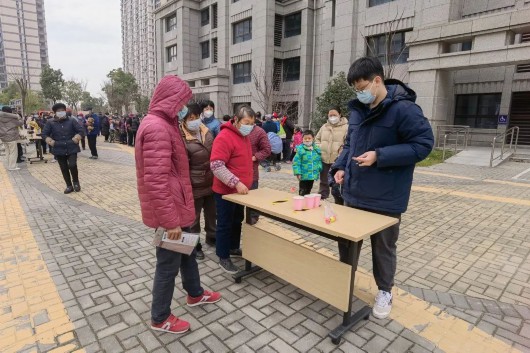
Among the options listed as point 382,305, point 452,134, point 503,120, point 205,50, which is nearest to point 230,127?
point 382,305

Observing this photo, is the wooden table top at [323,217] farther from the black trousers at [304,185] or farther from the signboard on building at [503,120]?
the signboard on building at [503,120]

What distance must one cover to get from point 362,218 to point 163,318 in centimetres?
183

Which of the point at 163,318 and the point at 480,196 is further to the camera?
the point at 480,196

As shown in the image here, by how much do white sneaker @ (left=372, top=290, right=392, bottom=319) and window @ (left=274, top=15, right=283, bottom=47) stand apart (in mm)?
25827

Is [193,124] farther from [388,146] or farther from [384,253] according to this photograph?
[384,253]

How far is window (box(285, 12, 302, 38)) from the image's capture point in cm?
2525

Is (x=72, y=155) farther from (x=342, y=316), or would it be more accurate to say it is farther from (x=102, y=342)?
(x=342, y=316)

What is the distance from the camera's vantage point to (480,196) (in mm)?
7430

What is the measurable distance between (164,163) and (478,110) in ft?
58.9

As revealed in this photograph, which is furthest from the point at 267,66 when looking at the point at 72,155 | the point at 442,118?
the point at 72,155

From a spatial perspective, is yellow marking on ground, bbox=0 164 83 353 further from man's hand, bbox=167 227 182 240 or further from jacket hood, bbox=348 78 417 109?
jacket hood, bbox=348 78 417 109

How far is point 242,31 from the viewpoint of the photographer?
27.5m

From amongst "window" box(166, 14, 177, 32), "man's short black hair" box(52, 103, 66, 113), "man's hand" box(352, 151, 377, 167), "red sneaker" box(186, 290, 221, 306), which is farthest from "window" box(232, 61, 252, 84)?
"man's hand" box(352, 151, 377, 167)

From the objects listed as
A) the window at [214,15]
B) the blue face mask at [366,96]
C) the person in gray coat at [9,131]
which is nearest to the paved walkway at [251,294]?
the blue face mask at [366,96]
